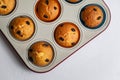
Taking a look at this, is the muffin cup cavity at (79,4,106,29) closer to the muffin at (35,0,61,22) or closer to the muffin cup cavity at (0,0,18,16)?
the muffin at (35,0,61,22)

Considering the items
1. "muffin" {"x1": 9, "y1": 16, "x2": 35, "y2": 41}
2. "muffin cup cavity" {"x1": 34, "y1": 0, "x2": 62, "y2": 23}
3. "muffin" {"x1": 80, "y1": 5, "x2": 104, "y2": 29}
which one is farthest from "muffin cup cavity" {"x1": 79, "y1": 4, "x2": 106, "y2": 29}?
"muffin" {"x1": 9, "y1": 16, "x2": 35, "y2": 41}

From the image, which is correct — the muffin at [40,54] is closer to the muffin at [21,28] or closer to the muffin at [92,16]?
the muffin at [21,28]

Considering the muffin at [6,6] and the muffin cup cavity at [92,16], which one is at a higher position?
the muffin cup cavity at [92,16]

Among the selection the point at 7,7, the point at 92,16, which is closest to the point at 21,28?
the point at 7,7

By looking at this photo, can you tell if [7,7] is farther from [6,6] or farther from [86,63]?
[86,63]

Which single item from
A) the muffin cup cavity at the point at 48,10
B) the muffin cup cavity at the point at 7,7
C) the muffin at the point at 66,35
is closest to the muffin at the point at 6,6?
the muffin cup cavity at the point at 7,7
